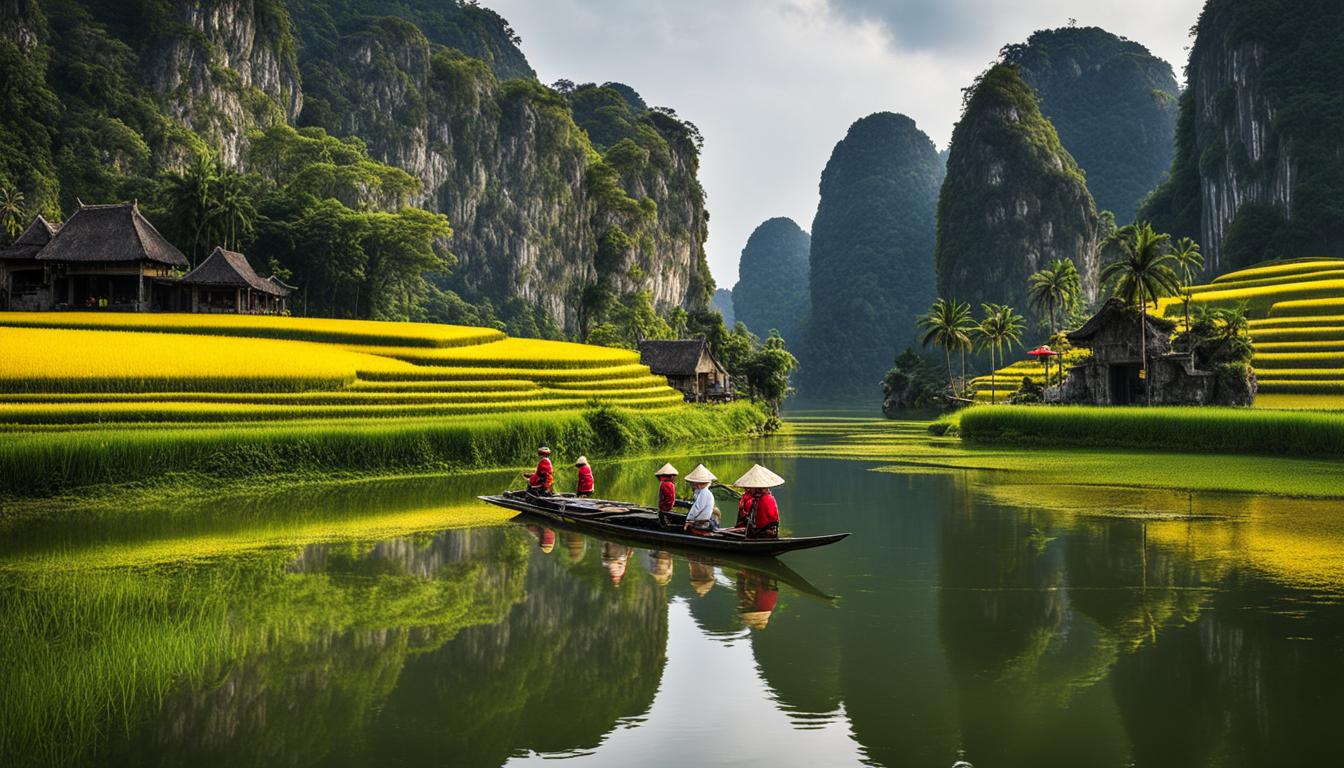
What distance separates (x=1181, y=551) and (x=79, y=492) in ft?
70.1

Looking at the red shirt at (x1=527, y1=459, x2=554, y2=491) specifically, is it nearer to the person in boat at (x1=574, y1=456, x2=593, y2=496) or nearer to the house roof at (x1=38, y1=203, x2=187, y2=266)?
the person in boat at (x1=574, y1=456, x2=593, y2=496)

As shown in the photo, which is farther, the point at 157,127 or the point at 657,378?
the point at 157,127

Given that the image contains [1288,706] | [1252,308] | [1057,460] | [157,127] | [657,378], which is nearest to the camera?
[1288,706]

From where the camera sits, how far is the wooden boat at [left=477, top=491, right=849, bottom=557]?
14.8 metres

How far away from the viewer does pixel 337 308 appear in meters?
72.6

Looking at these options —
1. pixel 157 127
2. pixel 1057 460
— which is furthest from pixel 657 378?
pixel 157 127

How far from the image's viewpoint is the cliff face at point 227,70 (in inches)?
3804

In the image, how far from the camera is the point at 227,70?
102 metres

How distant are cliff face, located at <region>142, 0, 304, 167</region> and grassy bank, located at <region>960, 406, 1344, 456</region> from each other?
86.1 m

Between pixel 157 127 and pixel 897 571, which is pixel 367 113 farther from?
pixel 897 571

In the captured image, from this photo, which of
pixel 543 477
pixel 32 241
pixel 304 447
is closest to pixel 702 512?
pixel 543 477

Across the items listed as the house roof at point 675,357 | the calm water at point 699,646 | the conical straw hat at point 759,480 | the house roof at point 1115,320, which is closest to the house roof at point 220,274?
the house roof at point 675,357

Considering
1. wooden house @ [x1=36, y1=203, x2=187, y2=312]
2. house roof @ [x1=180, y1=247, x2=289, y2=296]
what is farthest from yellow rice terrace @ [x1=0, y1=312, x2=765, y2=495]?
house roof @ [x1=180, y1=247, x2=289, y2=296]

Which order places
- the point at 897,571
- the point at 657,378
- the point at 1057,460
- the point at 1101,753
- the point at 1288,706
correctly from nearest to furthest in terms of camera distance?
the point at 1101,753
the point at 1288,706
the point at 897,571
the point at 1057,460
the point at 657,378
